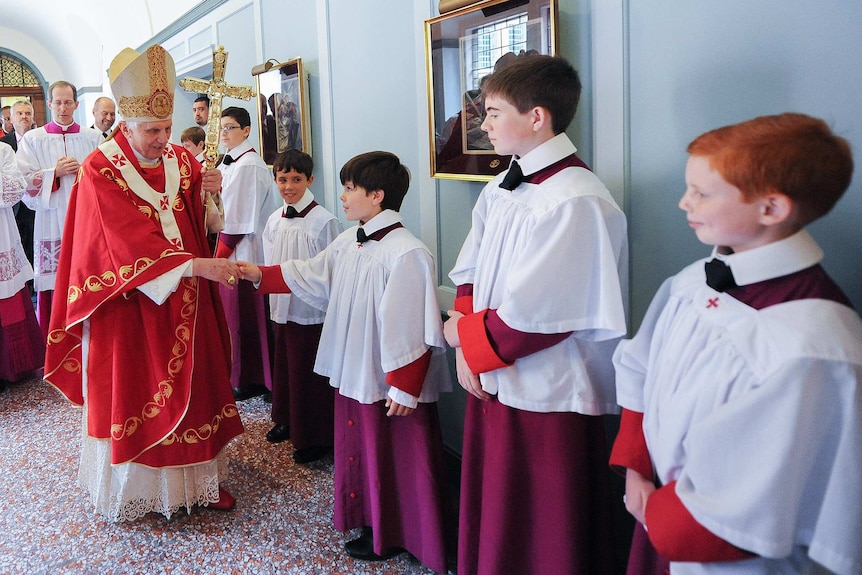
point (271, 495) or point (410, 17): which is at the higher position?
point (410, 17)

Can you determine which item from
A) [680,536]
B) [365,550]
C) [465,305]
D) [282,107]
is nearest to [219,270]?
[465,305]

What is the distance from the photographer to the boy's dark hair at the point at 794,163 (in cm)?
121

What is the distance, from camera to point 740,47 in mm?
1796

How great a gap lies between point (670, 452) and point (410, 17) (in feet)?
8.24

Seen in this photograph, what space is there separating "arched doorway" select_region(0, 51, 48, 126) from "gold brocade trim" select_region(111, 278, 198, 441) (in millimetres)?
13090

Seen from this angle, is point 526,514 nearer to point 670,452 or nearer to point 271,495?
point 670,452

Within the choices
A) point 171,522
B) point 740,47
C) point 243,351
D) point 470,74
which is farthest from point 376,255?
point 243,351

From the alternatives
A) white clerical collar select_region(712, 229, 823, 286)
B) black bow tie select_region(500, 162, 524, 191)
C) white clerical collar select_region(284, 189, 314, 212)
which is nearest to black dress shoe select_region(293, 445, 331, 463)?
white clerical collar select_region(284, 189, 314, 212)

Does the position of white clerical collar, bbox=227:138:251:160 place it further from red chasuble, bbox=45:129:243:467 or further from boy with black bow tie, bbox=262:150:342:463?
red chasuble, bbox=45:129:243:467

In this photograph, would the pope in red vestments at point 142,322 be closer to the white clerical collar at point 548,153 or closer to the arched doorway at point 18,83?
the white clerical collar at point 548,153

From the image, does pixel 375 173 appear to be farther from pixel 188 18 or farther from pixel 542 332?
pixel 188 18

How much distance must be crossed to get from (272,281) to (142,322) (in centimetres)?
56

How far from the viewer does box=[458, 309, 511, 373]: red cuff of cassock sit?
1863 millimetres

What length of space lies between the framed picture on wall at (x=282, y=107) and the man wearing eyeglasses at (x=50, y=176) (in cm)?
134
